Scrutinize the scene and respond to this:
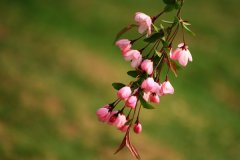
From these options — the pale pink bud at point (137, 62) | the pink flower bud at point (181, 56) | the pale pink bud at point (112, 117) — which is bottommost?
the pale pink bud at point (112, 117)

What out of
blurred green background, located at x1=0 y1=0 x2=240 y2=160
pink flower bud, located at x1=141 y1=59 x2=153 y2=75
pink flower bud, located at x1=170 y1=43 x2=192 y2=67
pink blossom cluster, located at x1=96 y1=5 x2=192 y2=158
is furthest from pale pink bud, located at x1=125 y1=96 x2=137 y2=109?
blurred green background, located at x1=0 y1=0 x2=240 y2=160

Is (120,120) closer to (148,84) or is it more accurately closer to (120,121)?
(120,121)

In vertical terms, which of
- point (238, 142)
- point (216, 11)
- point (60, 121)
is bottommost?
point (238, 142)

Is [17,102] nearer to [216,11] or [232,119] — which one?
[232,119]

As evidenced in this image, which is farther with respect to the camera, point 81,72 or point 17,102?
point 81,72

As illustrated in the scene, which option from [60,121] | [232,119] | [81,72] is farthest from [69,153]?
[232,119]

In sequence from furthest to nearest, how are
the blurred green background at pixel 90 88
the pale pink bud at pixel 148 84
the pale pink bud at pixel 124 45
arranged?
the blurred green background at pixel 90 88
the pale pink bud at pixel 124 45
the pale pink bud at pixel 148 84

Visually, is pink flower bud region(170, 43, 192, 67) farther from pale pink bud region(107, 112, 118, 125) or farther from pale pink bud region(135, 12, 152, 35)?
pale pink bud region(107, 112, 118, 125)

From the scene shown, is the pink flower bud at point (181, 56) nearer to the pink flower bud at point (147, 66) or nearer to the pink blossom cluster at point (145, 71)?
the pink blossom cluster at point (145, 71)

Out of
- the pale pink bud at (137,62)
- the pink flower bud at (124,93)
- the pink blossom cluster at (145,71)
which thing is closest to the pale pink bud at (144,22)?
the pink blossom cluster at (145,71)
